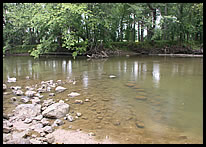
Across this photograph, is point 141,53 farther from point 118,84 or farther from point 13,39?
point 13,39

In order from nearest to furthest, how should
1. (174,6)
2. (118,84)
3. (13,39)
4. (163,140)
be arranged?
(163,140)
(118,84)
(174,6)
(13,39)

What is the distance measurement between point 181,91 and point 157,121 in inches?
101

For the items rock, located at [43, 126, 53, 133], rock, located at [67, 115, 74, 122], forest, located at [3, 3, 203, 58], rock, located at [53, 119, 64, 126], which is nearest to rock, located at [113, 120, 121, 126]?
rock, located at [67, 115, 74, 122]

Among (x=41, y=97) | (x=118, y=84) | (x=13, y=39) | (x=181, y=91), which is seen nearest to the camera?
(x=41, y=97)

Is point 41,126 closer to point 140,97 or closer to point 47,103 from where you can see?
point 47,103

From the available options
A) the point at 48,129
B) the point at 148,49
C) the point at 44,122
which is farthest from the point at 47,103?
the point at 148,49

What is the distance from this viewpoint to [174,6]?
22125 millimetres

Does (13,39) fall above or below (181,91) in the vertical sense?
above

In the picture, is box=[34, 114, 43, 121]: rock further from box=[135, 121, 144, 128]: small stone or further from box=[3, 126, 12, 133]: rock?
box=[135, 121, 144, 128]: small stone

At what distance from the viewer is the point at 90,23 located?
17906 mm

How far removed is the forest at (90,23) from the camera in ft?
56.9

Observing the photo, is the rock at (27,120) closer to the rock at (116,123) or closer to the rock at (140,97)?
the rock at (116,123)

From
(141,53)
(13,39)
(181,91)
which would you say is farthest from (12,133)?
(13,39)

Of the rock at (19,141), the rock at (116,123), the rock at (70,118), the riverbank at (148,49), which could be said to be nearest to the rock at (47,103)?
the rock at (70,118)
